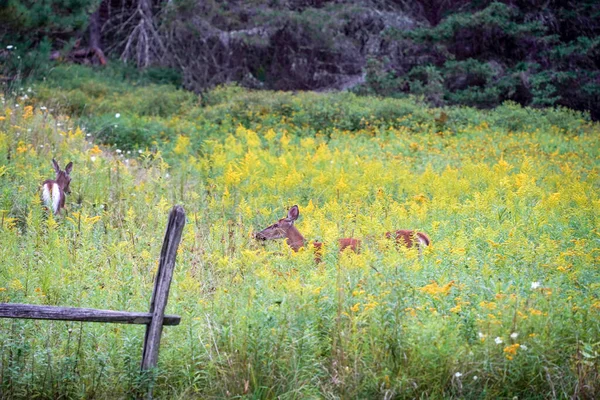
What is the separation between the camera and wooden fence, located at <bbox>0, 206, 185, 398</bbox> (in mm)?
4992

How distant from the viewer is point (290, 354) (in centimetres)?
542

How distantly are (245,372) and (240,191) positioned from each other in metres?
5.13

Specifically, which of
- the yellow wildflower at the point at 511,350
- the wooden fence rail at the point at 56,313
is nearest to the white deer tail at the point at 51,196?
→ the wooden fence rail at the point at 56,313

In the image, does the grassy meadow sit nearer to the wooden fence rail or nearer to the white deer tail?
the white deer tail

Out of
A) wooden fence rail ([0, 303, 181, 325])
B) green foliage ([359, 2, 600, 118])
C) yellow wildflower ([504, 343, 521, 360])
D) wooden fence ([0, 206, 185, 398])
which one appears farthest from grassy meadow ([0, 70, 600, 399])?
green foliage ([359, 2, 600, 118])

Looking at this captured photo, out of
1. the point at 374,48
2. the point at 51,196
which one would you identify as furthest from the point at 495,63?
the point at 51,196

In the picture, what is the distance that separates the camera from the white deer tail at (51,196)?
8562 mm

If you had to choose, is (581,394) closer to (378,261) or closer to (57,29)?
(378,261)

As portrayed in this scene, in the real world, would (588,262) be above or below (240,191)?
above

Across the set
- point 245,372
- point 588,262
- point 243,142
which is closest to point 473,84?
point 243,142

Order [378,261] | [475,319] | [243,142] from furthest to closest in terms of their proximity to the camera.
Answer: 1. [243,142]
2. [378,261]
3. [475,319]

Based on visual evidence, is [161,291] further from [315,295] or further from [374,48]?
[374,48]

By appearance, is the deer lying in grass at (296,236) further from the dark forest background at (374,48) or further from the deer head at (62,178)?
the dark forest background at (374,48)

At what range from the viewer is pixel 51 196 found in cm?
859
